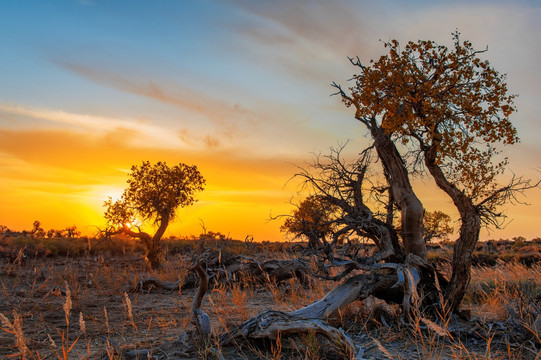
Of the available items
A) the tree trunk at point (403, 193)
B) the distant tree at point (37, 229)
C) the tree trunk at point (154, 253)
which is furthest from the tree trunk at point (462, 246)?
the distant tree at point (37, 229)

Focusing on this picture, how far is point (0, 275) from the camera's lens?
1399 cm

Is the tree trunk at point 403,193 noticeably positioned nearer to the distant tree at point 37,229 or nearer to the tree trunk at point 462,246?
the tree trunk at point 462,246

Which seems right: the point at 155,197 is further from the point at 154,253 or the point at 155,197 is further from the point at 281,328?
the point at 281,328

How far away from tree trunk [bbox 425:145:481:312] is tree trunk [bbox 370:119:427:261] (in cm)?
60

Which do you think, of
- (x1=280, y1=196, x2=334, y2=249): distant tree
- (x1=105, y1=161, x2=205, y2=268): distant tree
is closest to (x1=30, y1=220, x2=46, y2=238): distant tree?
(x1=105, y1=161, x2=205, y2=268): distant tree

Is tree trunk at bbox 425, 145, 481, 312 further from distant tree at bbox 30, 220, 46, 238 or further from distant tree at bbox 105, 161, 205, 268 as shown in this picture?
distant tree at bbox 30, 220, 46, 238

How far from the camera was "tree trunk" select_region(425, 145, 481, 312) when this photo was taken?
729 centimetres

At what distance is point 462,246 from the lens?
7383mm

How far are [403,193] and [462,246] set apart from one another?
1.42 m

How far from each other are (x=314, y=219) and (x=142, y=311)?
13.9ft

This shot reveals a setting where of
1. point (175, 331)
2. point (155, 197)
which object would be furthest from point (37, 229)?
point (175, 331)

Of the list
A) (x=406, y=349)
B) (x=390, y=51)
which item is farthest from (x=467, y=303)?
(x=390, y=51)

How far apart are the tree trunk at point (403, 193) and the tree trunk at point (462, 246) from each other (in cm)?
60

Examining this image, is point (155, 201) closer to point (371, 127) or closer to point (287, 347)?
point (371, 127)
